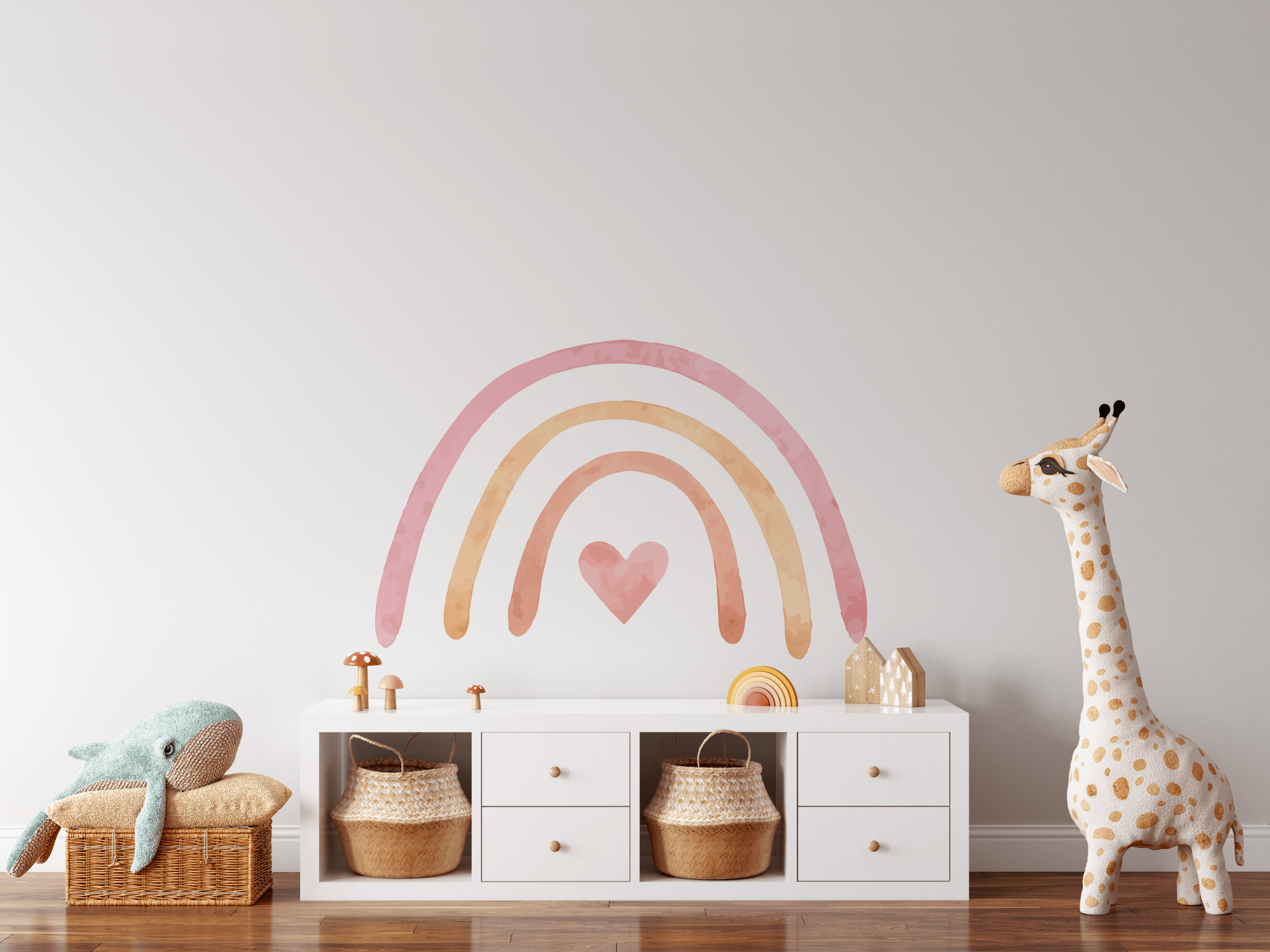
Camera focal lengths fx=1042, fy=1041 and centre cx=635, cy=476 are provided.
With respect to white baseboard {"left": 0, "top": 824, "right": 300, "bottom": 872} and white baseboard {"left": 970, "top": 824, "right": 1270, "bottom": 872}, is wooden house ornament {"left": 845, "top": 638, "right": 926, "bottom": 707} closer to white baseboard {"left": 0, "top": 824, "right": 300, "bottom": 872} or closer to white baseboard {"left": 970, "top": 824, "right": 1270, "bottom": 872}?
white baseboard {"left": 970, "top": 824, "right": 1270, "bottom": 872}

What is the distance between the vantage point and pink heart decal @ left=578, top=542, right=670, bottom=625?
107 inches

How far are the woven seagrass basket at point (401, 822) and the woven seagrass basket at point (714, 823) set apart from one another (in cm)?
47

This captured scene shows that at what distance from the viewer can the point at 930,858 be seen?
2.38 meters

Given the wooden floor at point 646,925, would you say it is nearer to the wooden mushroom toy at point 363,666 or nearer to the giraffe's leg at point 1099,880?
the giraffe's leg at point 1099,880

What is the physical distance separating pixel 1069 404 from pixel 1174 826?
1.08 meters

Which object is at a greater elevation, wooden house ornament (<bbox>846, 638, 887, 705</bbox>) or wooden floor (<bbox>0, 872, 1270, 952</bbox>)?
wooden house ornament (<bbox>846, 638, 887, 705</bbox>)

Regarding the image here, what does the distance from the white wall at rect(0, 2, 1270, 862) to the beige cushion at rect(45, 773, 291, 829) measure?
33 cm

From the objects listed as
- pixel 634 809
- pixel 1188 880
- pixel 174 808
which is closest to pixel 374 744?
pixel 174 808

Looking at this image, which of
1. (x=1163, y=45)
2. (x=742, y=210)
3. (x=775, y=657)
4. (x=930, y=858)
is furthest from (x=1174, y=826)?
(x=1163, y=45)

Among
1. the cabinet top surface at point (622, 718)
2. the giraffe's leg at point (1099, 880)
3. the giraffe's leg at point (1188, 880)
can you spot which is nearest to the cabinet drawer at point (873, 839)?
the cabinet top surface at point (622, 718)

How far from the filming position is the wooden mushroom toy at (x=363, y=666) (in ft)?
8.07

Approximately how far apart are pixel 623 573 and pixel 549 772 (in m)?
0.57

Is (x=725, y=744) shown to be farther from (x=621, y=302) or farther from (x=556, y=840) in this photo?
(x=621, y=302)

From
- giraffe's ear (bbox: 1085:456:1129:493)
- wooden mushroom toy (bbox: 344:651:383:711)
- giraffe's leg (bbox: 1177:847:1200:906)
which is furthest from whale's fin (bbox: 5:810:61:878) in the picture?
giraffe's leg (bbox: 1177:847:1200:906)
